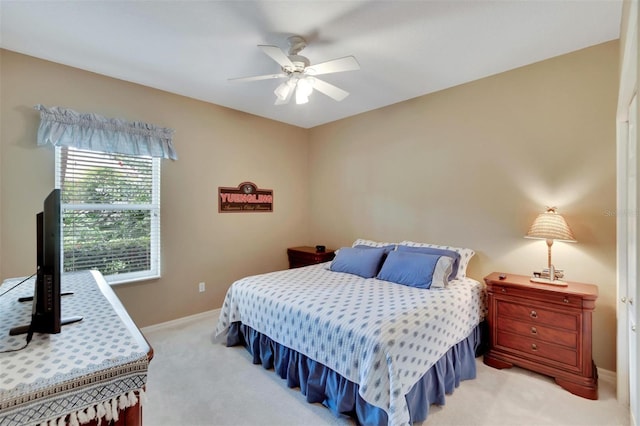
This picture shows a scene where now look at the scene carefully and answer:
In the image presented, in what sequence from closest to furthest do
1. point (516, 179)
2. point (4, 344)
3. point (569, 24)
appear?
point (4, 344) < point (569, 24) < point (516, 179)

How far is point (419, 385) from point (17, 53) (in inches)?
161

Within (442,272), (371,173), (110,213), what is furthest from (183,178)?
(442,272)

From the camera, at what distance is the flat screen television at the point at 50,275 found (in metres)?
1.05

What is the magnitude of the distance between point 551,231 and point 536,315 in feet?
2.23

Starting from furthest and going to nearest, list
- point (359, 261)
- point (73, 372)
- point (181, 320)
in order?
point (181, 320), point (359, 261), point (73, 372)

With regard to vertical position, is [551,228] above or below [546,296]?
above

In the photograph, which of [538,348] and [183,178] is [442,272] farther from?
[183,178]

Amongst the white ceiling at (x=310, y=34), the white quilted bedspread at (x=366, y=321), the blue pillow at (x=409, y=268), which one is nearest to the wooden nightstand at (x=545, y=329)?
the white quilted bedspread at (x=366, y=321)

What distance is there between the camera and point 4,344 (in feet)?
3.47

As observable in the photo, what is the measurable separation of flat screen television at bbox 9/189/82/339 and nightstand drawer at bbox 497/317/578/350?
295cm

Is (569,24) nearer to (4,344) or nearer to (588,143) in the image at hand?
(588,143)

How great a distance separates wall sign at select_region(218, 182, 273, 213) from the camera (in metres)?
3.85

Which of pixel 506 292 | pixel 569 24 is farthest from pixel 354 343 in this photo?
pixel 569 24

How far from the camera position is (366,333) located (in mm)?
1772
